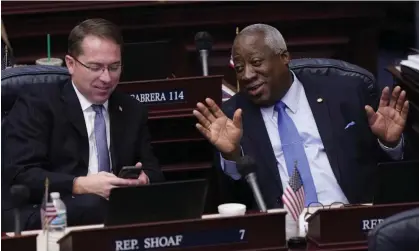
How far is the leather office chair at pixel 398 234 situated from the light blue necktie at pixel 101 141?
1.50 meters

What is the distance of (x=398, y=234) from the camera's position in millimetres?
3221

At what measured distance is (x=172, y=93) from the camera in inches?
192

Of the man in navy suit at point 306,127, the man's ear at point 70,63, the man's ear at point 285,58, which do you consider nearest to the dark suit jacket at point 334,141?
the man in navy suit at point 306,127

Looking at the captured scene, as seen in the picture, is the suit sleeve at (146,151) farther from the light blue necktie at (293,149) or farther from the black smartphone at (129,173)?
the light blue necktie at (293,149)

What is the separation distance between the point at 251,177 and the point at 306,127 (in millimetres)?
1011

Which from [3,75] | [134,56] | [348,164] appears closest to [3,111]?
[3,75]

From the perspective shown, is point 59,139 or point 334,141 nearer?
point 59,139

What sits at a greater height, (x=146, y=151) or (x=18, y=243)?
(x=146, y=151)

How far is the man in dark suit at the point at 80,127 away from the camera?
4.37 meters

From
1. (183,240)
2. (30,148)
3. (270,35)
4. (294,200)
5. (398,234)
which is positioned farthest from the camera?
(270,35)

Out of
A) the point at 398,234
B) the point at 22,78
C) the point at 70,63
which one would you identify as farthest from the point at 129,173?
the point at 398,234

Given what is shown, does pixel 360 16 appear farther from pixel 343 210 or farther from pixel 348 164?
pixel 343 210

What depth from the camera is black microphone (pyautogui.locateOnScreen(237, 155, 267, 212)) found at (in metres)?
3.73

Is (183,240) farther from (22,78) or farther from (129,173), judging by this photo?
(22,78)
